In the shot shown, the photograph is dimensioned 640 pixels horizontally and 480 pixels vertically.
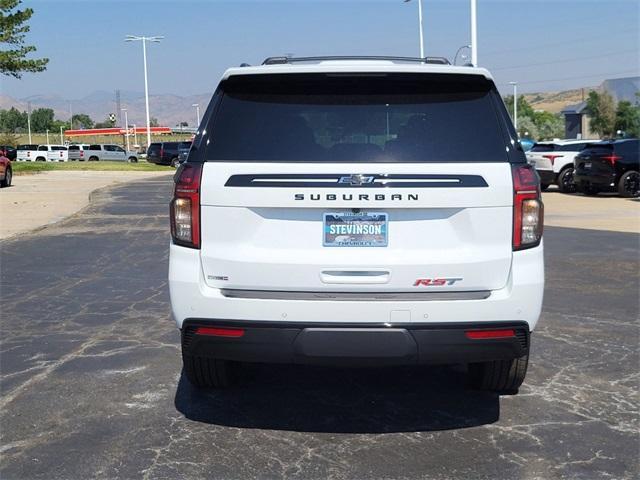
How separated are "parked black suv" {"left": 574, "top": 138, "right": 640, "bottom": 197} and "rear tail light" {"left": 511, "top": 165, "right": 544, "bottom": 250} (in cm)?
1801

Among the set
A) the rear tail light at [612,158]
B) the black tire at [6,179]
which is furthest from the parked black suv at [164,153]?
the rear tail light at [612,158]

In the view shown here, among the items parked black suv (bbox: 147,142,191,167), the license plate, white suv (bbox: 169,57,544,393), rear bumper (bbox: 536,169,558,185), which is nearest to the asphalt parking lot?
white suv (bbox: 169,57,544,393)

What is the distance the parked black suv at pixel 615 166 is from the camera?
2086cm

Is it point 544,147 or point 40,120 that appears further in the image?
point 40,120

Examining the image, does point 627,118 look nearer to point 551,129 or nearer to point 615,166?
point 551,129

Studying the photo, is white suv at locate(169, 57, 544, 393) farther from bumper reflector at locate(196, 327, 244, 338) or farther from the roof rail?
the roof rail

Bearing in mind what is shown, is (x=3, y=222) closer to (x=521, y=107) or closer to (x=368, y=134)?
(x=368, y=134)

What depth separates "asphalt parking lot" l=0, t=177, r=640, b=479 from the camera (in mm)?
4059

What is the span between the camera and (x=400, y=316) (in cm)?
401

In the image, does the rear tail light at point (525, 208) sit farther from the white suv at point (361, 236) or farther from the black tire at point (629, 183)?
the black tire at point (629, 183)

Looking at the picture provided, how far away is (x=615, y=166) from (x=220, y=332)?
19100mm

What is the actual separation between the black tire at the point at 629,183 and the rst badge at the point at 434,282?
18436 millimetres

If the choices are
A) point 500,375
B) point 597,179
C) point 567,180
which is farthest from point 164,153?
point 500,375

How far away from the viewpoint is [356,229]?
13.3 ft
